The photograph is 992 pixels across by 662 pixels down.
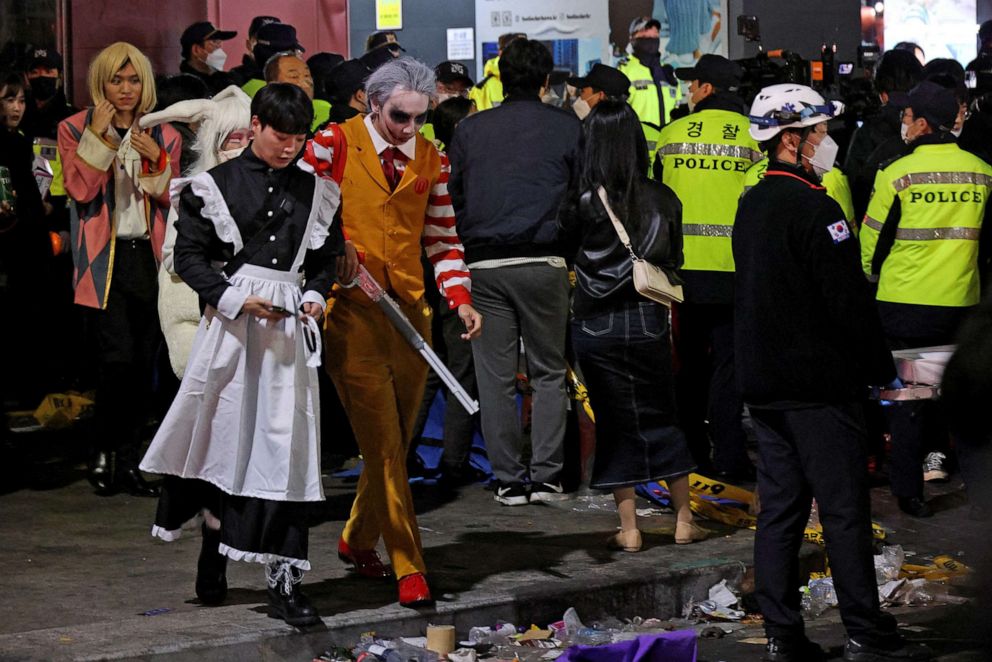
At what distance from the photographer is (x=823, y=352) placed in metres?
5.89

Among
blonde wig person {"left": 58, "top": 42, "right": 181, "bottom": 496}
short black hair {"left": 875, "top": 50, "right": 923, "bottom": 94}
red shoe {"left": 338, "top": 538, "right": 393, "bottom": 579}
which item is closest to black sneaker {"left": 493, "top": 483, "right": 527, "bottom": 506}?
red shoe {"left": 338, "top": 538, "right": 393, "bottom": 579}

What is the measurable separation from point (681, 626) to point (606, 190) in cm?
196

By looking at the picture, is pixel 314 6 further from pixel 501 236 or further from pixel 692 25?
pixel 501 236

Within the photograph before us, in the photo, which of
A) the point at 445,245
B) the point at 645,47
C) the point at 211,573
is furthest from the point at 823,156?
the point at 645,47

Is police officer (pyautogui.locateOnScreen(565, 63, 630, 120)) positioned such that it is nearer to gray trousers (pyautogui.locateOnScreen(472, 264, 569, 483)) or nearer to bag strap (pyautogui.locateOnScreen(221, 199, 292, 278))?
gray trousers (pyautogui.locateOnScreen(472, 264, 569, 483))

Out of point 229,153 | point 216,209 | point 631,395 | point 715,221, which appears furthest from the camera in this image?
point 715,221

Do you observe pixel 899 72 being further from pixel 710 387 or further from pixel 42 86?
pixel 42 86

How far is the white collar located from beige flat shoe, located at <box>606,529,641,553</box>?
2050 mm

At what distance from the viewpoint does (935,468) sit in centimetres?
950

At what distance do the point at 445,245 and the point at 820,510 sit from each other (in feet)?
5.99

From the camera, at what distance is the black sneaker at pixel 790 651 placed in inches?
237

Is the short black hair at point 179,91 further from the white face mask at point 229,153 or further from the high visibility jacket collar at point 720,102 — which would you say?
the high visibility jacket collar at point 720,102

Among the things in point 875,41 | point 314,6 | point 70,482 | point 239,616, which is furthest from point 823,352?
point 875,41

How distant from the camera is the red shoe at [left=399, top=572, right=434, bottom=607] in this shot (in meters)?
6.28
